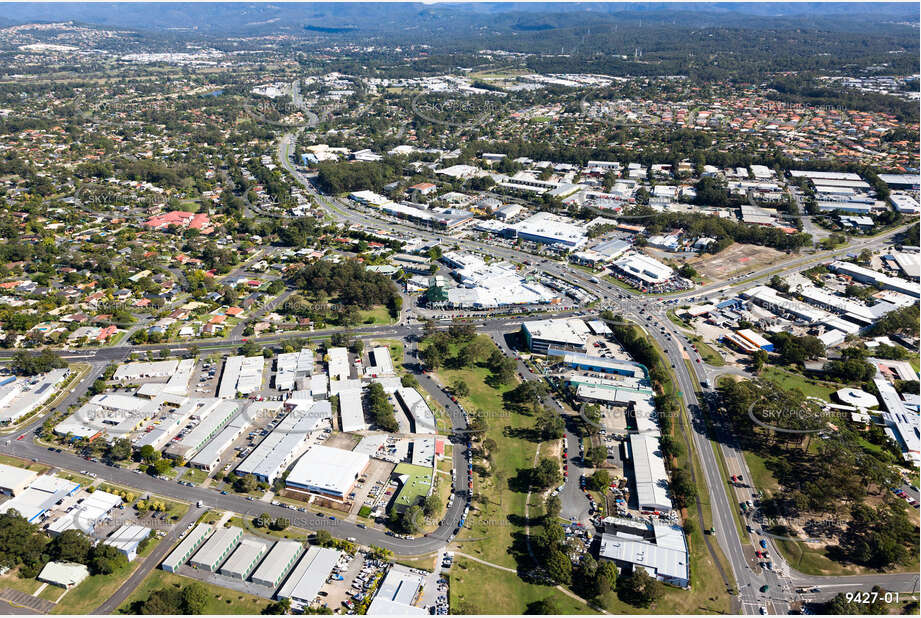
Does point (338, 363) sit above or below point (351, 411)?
above

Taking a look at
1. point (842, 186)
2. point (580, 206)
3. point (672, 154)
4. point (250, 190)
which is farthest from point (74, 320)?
point (842, 186)

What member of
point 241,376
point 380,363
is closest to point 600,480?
point 380,363

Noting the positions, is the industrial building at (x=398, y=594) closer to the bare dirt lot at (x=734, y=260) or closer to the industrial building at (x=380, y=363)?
the industrial building at (x=380, y=363)

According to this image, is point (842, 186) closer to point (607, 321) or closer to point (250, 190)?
point (607, 321)

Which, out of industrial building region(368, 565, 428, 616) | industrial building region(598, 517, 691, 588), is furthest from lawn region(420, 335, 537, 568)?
industrial building region(598, 517, 691, 588)

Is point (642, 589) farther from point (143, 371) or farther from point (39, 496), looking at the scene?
point (143, 371)

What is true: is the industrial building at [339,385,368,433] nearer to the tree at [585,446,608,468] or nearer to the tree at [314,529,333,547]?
the tree at [314,529,333,547]
